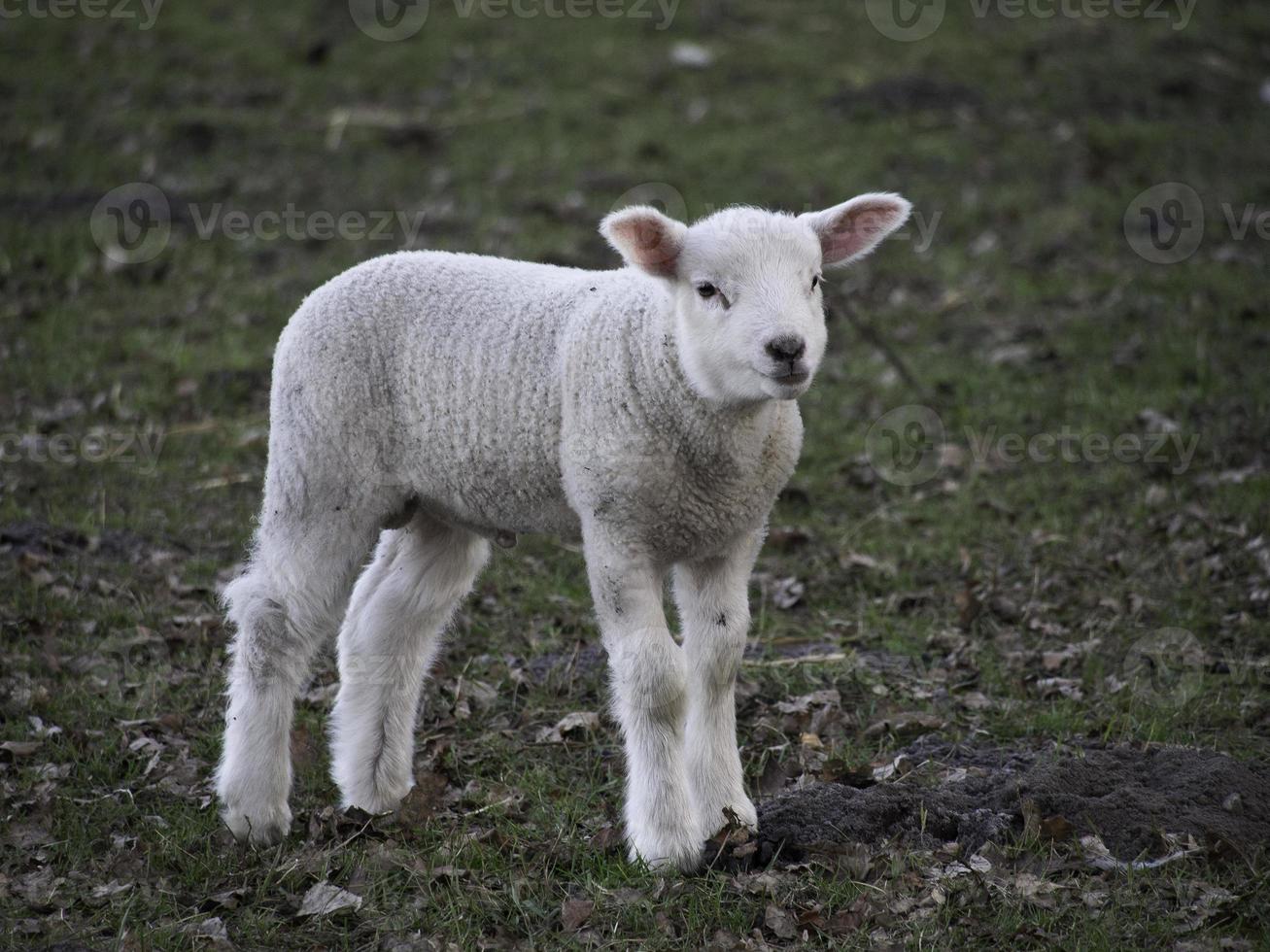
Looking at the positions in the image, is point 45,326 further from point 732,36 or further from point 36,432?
point 732,36

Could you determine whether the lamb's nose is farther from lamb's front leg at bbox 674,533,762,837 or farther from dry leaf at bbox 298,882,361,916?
dry leaf at bbox 298,882,361,916

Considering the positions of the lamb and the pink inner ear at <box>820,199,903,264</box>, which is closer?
the lamb

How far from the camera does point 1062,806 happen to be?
488 cm

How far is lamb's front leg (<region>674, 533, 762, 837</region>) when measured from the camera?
4.92 metres

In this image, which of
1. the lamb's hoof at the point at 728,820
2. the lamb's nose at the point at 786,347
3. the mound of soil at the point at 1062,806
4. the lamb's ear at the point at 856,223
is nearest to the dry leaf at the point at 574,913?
the lamb's hoof at the point at 728,820

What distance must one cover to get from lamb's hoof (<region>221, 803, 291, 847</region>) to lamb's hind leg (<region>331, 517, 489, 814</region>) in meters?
0.36

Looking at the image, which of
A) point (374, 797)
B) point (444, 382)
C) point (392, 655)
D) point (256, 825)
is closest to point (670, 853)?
point (374, 797)

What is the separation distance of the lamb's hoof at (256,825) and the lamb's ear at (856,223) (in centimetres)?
274

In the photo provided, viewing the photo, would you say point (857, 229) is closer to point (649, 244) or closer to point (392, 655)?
point (649, 244)

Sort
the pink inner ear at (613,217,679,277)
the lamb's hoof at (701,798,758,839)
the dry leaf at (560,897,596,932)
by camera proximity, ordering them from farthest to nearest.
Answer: the lamb's hoof at (701,798,758,839)
the pink inner ear at (613,217,679,277)
the dry leaf at (560,897,596,932)

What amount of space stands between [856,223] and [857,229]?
0.07 feet

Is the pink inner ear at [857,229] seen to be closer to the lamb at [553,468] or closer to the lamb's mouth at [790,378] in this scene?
the lamb at [553,468]

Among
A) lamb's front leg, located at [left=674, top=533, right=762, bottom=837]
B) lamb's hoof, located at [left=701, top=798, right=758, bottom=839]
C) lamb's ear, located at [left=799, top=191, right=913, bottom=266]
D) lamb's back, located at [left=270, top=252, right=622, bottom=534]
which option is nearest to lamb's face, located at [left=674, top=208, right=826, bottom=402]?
lamb's ear, located at [left=799, top=191, right=913, bottom=266]

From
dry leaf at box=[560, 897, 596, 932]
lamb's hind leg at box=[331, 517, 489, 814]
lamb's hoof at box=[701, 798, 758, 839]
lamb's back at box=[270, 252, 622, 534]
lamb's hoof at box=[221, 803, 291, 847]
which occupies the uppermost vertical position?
lamb's back at box=[270, 252, 622, 534]
